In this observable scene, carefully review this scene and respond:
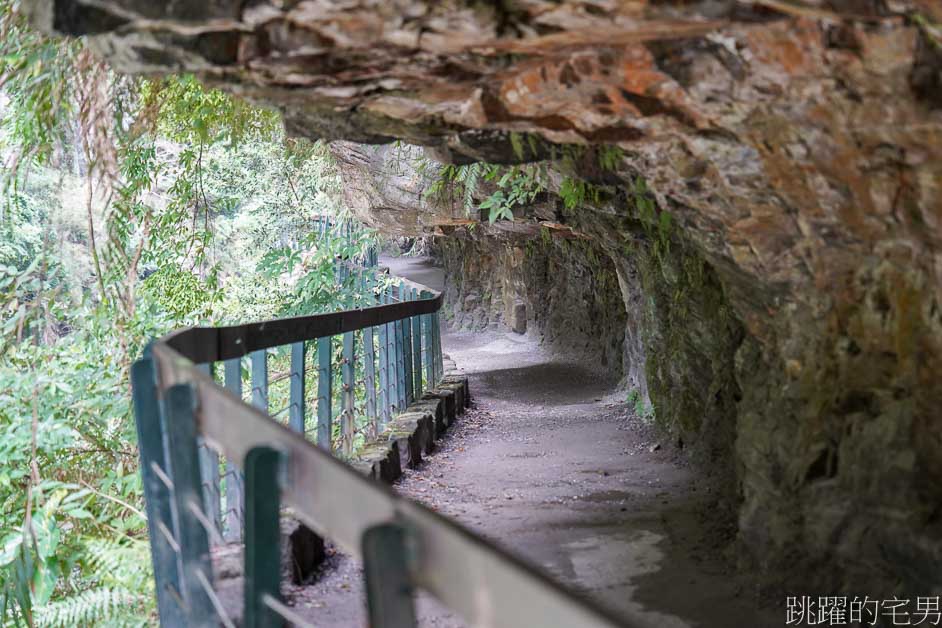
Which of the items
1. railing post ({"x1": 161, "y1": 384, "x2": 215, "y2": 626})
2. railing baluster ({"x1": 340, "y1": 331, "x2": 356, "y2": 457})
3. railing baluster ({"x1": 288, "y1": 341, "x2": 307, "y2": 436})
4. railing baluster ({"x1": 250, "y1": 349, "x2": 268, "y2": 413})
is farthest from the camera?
railing baluster ({"x1": 340, "y1": 331, "x2": 356, "y2": 457})

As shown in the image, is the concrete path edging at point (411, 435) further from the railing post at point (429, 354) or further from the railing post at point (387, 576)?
the railing post at point (387, 576)

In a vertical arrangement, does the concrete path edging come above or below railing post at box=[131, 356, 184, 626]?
below

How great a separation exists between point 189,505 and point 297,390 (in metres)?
2.52

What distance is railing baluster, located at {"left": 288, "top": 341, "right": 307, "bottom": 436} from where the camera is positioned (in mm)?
4621

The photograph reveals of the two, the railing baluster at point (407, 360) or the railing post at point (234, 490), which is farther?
the railing baluster at point (407, 360)

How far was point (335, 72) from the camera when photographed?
343 centimetres

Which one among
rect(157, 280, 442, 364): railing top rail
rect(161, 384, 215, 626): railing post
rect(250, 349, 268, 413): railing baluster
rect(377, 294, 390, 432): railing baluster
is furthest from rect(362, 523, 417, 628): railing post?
rect(377, 294, 390, 432): railing baluster

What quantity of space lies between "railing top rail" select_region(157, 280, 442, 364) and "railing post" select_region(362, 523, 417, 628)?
1.76m

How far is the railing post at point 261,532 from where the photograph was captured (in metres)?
1.60

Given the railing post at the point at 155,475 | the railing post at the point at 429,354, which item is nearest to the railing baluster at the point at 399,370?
the railing post at the point at 429,354

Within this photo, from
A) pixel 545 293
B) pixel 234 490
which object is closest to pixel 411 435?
pixel 234 490

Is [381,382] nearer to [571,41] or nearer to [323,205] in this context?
[571,41]

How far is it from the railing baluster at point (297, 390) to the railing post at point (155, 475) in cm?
192

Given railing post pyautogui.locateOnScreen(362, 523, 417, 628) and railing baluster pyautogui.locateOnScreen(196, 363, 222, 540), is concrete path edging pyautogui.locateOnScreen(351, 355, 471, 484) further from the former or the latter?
railing post pyautogui.locateOnScreen(362, 523, 417, 628)
